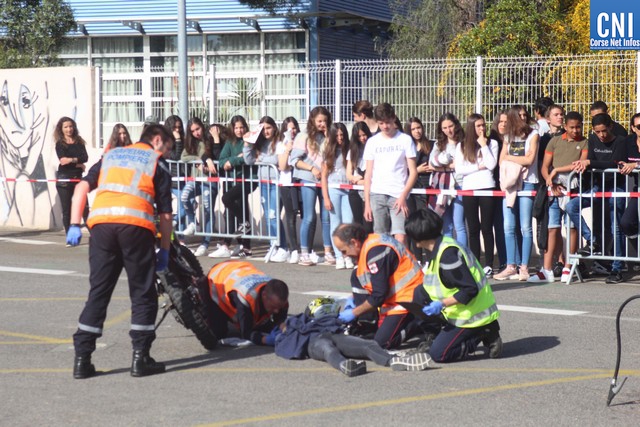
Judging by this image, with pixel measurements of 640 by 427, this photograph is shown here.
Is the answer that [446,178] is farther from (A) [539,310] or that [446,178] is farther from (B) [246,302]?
(B) [246,302]

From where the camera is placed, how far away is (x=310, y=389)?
25.2 feet

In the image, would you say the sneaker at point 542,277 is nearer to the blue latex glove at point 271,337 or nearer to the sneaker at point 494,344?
the sneaker at point 494,344

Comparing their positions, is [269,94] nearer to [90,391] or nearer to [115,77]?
[115,77]

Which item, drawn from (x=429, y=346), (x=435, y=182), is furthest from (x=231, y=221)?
(x=429, y=346)

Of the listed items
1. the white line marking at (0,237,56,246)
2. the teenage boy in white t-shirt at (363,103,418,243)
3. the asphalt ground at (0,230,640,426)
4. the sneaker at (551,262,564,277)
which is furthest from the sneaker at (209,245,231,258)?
the sneaker at (551,262,564,277)

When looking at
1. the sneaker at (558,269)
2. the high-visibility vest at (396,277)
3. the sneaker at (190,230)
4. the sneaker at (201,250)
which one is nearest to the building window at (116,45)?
the sneaker at (190,230)

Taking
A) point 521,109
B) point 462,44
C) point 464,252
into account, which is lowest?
point 464,252

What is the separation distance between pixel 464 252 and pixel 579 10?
16.7m

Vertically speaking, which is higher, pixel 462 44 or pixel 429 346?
pixel 462 44

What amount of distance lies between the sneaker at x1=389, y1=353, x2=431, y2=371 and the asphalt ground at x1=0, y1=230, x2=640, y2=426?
0.19 ft

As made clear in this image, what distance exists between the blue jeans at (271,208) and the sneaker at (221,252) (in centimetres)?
70

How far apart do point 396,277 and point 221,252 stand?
678cm

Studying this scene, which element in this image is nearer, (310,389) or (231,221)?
(310,389)

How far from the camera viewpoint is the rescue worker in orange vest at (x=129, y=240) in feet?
→ 26.0
